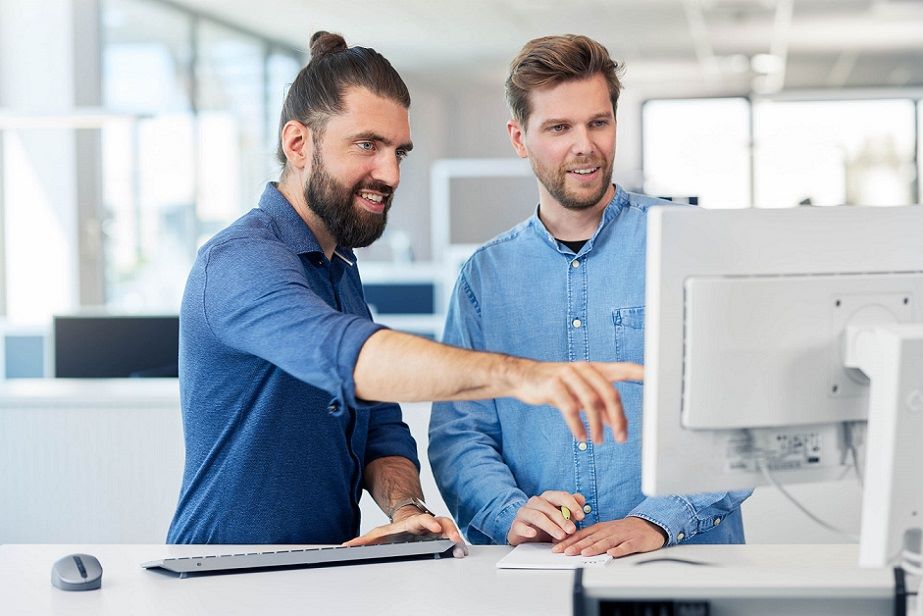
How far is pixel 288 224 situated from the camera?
1.89 metres

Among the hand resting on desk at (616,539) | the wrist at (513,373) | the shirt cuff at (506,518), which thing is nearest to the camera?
the wrist at (513,373)

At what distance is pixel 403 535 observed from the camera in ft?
5.96

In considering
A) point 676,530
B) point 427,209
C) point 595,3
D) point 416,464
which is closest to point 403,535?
point 416,464

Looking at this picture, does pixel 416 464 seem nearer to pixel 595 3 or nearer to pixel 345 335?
pixel 345 335

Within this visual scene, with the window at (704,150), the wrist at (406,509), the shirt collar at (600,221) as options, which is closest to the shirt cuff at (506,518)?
the wrist at (406,509)

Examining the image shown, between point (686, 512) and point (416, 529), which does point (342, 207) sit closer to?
point (416, 529)

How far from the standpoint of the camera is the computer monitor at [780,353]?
4.07 feet

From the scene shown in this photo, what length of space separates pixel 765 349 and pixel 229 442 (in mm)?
850

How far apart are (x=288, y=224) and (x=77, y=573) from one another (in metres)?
0.62

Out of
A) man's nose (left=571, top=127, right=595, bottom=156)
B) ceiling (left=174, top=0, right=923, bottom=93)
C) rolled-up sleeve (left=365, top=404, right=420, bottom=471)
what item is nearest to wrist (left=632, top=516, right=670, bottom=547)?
rolled-up sleeve (left=365, top=404, right=420, bottom=471)

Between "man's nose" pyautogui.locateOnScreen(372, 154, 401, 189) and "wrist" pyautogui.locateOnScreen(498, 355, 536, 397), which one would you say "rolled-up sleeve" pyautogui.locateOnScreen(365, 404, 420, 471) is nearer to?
"man's nose" pyautogui.locateOnScreen(372, 154, 401, 189)

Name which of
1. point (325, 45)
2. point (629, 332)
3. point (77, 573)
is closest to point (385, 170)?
point (325, 45)

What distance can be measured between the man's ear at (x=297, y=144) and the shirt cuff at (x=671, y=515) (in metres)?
0.77

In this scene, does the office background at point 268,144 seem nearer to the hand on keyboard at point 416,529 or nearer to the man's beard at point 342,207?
the hand on keyboard at point 416,529
